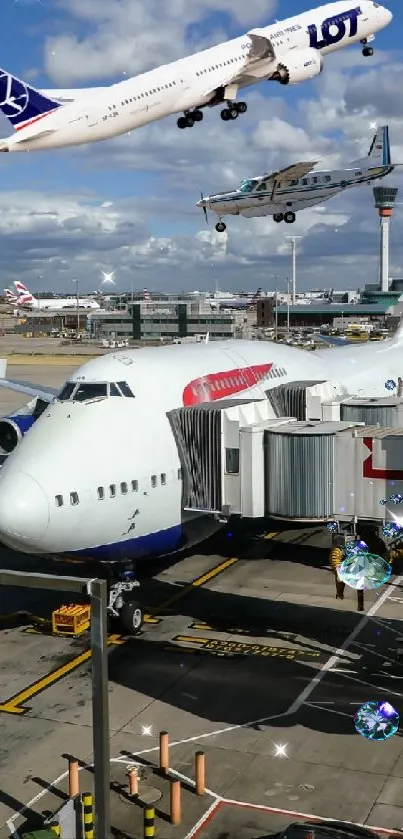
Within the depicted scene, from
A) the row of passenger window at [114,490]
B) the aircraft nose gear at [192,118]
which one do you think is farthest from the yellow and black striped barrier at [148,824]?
the aircraft nose gear at [192,118]

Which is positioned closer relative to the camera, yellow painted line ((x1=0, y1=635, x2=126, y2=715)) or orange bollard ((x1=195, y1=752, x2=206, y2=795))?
orange bollard ((x1=195, y1=752, x2=206, y2=795))

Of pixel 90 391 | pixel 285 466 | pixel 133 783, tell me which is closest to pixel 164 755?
pixel 133 783

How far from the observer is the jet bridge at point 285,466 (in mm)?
22375

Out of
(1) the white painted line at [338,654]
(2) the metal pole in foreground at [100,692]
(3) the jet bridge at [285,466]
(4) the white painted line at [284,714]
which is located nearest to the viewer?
(2) the metal pole in foreground at [100,692]

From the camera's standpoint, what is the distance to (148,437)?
2344 cm

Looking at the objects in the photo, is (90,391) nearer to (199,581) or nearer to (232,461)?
(232,461)

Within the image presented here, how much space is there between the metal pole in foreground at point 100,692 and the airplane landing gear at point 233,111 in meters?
14.7

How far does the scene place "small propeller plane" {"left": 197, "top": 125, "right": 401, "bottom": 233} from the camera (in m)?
56.0

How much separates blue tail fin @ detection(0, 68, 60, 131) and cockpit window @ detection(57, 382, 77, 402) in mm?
7857

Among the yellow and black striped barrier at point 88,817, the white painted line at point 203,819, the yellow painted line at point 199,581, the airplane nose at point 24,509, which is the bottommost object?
the white painted line at point 203,819

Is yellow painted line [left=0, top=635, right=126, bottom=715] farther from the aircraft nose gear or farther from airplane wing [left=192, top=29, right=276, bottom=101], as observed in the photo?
airplane wing [left=192, top=29, right=276, bottom=101]

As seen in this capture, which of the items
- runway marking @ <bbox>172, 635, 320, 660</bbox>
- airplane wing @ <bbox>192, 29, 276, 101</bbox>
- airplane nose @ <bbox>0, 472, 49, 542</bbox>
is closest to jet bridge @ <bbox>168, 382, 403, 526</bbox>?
runway marking @ <bbox>172, 635, 320, 660</bbox>

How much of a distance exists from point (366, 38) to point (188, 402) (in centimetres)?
1254

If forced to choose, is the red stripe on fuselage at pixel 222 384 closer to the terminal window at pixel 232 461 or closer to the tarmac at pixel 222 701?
the terminal window at pixel 232 461
